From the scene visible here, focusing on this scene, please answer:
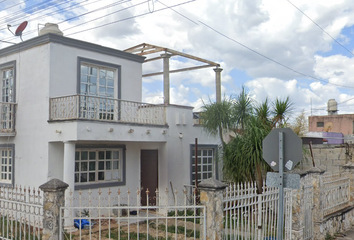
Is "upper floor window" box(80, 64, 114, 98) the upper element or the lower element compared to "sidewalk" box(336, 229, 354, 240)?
upper

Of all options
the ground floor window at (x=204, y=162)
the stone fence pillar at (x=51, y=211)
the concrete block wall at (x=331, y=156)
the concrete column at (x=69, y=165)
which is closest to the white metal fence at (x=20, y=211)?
the stone fence pillar at (x=51, y=211)

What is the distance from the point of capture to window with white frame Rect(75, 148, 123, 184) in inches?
442

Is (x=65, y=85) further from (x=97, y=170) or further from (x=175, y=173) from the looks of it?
(x=175, y=173)

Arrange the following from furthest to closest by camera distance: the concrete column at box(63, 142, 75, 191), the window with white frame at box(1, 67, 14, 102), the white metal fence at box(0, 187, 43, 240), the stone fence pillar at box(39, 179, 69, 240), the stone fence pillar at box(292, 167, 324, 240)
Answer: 1. the window with white frame at box(1, 67, 14, 102)
2. the concrete column at box(63, 142, 75, 191)
3. the stone fence pillar at box(292, 167, 324, 240)
4. the white metal fence at box(0, 187, 43, 240)
5. the stone fence pillar at box(39, 179, 69, 240)

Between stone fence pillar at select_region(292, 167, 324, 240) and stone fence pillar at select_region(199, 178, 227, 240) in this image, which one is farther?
stone fence pillar at select_region(292, 167, 324, 240)

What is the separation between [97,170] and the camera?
11633 mm

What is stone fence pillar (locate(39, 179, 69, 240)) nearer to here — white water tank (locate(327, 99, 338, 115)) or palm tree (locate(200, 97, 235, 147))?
palm tree (locate(200, 97, 235, 147))

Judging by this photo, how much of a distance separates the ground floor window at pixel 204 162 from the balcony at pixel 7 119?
20.0 feet

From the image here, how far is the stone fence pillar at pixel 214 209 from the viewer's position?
5.78 metres

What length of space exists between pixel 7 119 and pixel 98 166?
3.25 meters

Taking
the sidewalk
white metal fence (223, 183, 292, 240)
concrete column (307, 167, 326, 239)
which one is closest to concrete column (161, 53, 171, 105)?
concrete column (307, 167, 326, 239)

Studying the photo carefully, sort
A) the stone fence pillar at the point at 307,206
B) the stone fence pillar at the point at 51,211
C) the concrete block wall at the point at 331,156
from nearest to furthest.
→ the stone fence pillar at the point at 51,211, the stone fence pillar at the point at 307,206, the concrete block wall at the point at 331,156

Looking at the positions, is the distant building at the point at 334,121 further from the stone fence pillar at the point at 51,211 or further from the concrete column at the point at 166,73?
the stone fence pillar at the point at 51,211

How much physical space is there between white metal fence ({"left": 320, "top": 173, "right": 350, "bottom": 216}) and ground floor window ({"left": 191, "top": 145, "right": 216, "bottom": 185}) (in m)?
4.81
